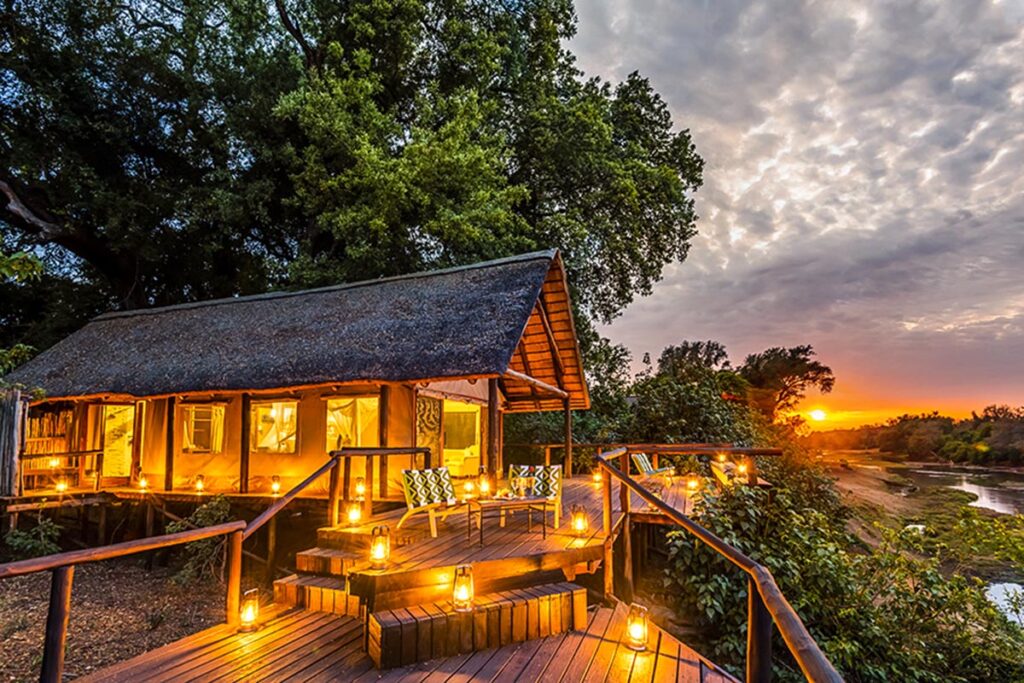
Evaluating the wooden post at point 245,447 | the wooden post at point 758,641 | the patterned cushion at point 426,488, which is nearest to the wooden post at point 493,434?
the patterned cushion at point 426,488

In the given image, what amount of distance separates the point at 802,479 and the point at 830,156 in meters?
6.96

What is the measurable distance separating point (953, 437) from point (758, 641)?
51.0m

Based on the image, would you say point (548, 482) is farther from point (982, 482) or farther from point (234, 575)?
point (982, 482)

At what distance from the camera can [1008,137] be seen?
10227 mm

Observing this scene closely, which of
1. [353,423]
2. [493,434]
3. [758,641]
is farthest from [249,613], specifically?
[353,423]

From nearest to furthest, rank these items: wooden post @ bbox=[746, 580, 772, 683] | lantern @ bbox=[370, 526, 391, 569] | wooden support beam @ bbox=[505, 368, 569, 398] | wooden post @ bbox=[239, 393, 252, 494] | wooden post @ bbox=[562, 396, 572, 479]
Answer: wooden post @ bbox=[746, 580, 772, 683] < lantern @ bbox=[370, 526, 391, 569] < wooden support beam @ bbox=[505, 368, 569, 398] < wooden post @ bbox=[239, 393, 252, 494] < wooden post @ bbox=[562, 396, 572, 479]

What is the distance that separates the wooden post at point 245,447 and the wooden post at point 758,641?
334 inches

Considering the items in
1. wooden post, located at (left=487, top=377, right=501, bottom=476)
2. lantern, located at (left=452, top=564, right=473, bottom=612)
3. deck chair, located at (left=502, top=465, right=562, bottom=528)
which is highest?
wooden post, located at (left=487, top=377, right=501, bottom=476)

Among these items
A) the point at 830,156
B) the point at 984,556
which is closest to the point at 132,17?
the point at 830,156

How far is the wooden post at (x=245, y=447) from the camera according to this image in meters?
8.93

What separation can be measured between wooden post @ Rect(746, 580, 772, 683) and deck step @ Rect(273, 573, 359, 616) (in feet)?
10.4

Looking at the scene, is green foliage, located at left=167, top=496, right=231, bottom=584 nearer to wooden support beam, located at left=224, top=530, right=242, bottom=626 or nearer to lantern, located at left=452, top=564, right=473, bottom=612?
wooden support beam, located at left=224, top=530, right=242, bottom=626

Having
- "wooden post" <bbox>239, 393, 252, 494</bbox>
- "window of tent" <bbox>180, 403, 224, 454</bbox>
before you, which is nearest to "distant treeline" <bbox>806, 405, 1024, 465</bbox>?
"wooden post" <bbox>239, 393, 252, 494</bbox>

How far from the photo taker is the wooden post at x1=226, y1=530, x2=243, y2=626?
388 cm
